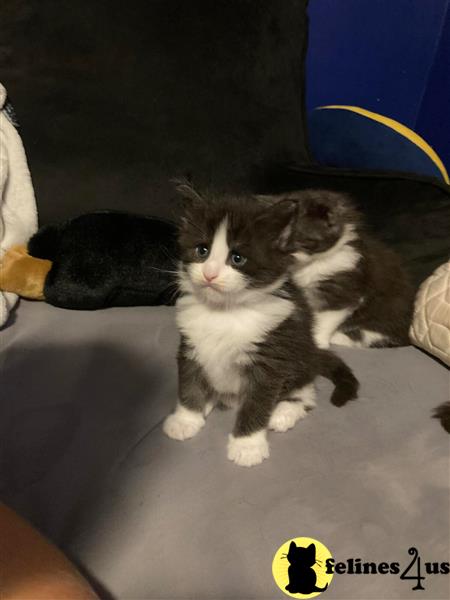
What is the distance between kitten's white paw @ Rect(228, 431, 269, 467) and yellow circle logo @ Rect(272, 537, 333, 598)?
17 centimetres

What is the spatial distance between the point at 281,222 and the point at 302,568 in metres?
0.60

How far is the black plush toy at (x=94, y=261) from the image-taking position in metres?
1.36

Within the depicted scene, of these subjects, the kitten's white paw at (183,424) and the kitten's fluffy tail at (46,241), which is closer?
the kitten's white paw at (183,424)

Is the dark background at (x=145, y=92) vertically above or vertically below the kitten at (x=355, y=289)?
above

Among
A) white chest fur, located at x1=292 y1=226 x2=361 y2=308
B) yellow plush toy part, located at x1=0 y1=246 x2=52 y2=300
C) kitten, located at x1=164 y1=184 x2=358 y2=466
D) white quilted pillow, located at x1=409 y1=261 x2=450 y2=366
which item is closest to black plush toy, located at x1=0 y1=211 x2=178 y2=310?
yellow plush toy part, located at x1=0 y1=246 x2=52 y2=300

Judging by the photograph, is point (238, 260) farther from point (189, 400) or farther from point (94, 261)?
point (94, 261)

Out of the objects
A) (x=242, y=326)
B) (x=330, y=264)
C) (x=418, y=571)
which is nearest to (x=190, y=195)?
(x=242, y=326)

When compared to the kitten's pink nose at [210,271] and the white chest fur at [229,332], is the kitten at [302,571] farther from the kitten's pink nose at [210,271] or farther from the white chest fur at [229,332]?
the kitten's pink nose at [210,271]

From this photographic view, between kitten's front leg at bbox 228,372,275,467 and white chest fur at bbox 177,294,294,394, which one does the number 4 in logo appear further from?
white chest fur at bbox 177,294,294,394

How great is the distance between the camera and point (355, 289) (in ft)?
4.77

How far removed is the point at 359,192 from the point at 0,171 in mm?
925

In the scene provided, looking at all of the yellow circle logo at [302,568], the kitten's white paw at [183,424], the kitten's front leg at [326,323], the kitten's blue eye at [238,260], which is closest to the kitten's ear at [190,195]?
the kitten's blue eye at [238,260]

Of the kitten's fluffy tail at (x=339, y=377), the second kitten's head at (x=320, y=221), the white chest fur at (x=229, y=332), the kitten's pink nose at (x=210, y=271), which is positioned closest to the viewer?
the kitten's pink nose at (x=210, y=271)

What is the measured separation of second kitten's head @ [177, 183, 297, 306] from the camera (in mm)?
992
